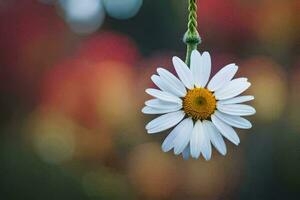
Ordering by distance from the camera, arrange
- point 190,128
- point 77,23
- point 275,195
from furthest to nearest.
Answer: point 77,23
point 275,195
point 190,128

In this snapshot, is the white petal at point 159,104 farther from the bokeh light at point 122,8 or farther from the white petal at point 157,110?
the bokeh light at point 122,8

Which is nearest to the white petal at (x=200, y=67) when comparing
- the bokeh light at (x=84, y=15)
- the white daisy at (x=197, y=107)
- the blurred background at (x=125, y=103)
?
the white daisy at (x=197, y=107)

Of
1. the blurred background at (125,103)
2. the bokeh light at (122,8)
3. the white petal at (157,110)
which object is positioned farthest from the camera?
the bokeh light at (122,8)

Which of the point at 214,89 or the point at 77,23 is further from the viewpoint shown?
the point at 77,23

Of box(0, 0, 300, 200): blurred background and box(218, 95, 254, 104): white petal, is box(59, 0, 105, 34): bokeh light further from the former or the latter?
box(218, 95, 254, 104): white petal

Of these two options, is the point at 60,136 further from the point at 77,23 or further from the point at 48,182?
the point at 77,23

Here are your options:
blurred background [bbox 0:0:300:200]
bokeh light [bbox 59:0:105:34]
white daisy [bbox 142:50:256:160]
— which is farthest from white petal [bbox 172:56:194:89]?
bokeh light [bbox 59:0:105:34]

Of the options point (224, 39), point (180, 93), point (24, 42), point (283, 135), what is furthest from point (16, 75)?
point (180, 93)

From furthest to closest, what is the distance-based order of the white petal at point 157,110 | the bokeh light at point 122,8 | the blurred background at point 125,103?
the bokeh light at point 122,8
the blurred background at point 125,103
the white petal at point 157,110

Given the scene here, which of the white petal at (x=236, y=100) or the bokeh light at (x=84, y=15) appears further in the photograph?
the bokeh light at (x=84, y=15)
